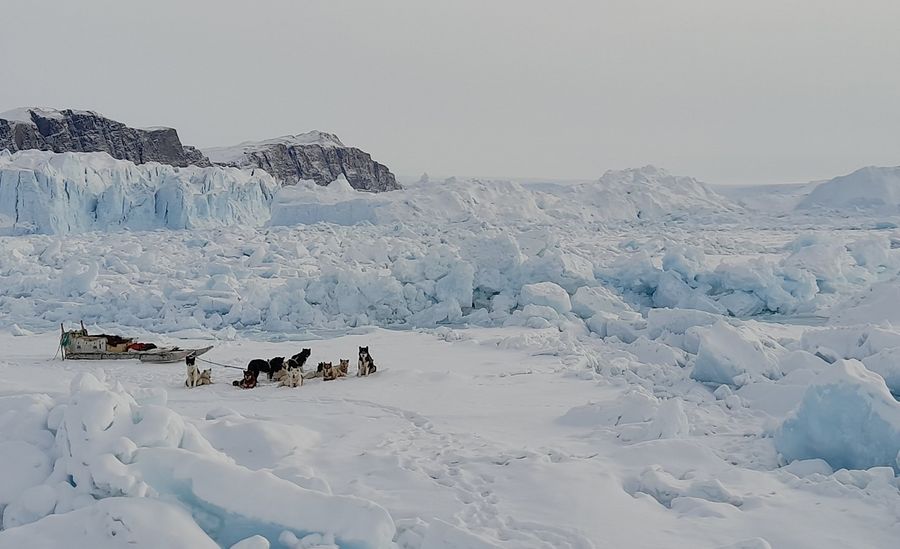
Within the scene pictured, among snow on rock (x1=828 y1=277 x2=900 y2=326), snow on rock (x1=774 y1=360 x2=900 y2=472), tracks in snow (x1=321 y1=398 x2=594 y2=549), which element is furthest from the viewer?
snow on rock (x1=828 y1=277 x2=900 y2=326)

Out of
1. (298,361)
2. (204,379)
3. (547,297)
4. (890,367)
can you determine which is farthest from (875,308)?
(204,379)

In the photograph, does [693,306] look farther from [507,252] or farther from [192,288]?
[192,288]

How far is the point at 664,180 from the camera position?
129 ft

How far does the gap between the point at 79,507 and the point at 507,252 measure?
12.1 metres

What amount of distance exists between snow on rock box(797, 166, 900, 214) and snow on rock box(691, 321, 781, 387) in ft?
107

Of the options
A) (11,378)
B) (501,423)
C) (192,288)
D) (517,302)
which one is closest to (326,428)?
(501,423)

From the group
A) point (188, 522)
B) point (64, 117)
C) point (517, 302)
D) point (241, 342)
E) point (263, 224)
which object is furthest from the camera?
point (64, 117)

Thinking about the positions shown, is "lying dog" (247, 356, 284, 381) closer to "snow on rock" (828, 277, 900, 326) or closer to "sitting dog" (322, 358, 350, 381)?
"sitting dog" (322, 358, 350, 381)

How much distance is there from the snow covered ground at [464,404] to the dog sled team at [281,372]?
A: 181 millimetres

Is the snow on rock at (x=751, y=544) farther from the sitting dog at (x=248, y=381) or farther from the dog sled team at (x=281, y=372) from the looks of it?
the sitting dog at (x=248, y=381)

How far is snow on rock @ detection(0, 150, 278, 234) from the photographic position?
1126 inches

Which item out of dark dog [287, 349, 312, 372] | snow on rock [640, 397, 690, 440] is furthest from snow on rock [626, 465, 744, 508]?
dark dog [287, 349, 312, 372]

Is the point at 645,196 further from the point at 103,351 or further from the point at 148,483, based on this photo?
the point at 148,483

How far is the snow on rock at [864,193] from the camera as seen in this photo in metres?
36.2
